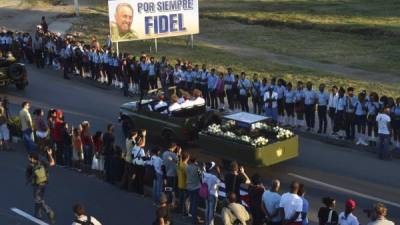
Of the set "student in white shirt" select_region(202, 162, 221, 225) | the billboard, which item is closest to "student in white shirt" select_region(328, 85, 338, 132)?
"student in white shirt" select_region(202, 162, 221, 225)

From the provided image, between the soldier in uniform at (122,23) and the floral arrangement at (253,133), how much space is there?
44.4ft

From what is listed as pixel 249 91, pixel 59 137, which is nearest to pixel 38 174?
pixel 59 137

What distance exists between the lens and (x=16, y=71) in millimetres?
26688

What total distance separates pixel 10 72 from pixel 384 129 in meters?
15.5

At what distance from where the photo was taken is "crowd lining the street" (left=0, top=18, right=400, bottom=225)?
1196cm

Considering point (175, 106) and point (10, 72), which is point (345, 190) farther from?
point (10, 72)

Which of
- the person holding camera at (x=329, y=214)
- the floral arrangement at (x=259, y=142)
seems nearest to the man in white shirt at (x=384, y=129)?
the floral arrangement at (x=259, y=142)

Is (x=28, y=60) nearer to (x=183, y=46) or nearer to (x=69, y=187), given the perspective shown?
(x=183, y=46)

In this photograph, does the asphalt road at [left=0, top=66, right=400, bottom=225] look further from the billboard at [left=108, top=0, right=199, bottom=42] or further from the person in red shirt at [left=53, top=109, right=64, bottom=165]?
the billboard at [left=108, top=0, right=199, bottom=42]

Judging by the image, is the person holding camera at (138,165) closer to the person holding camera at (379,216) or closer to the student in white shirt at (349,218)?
the student in white shirt at (349,218)

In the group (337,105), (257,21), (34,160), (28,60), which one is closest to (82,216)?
(34,160)

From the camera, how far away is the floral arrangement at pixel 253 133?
668 inches

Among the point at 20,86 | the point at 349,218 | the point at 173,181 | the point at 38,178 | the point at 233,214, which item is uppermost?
the point at 349,218

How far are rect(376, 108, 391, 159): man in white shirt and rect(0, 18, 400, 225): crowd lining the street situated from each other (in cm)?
3
